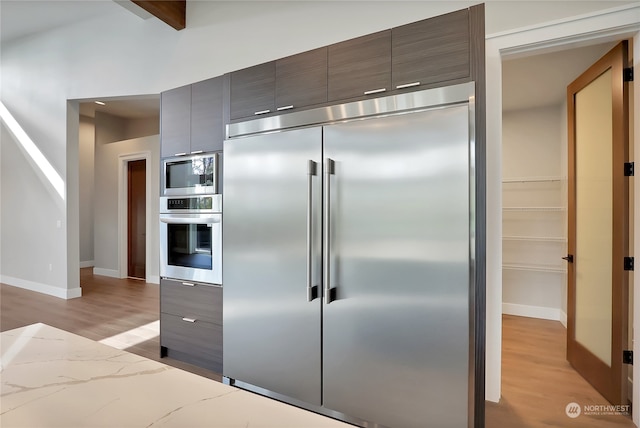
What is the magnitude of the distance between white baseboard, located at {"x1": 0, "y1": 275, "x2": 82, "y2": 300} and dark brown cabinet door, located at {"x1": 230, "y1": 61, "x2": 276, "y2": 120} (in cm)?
428

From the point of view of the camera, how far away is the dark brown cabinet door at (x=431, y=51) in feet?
5.52

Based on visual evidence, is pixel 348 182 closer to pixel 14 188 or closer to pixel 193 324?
pixel 193 324

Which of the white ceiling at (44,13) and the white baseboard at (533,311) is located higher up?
the white ceiling at (44,13)

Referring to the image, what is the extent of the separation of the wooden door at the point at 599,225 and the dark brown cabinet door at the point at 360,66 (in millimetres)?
1624

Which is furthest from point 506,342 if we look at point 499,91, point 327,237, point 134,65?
point 134,65

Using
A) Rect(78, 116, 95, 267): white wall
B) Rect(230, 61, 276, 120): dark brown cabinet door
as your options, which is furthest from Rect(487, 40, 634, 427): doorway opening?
Rect(78, 116, 95, 267): white wall

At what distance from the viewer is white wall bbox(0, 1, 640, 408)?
89.7 inches

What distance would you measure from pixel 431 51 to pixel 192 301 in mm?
2463

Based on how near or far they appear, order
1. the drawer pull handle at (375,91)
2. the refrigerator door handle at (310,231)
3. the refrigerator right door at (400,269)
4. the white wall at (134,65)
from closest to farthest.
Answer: the refrigerator right door at (400,269)
the drawer pull handle at (375,91)
the refrigerator door handle at (310,231)
the white wall at (134,65)

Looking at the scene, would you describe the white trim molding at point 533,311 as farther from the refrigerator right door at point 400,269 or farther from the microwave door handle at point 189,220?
the microwave door handle at point 189,220

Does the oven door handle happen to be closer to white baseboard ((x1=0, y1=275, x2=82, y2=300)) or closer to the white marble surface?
the white marble surface

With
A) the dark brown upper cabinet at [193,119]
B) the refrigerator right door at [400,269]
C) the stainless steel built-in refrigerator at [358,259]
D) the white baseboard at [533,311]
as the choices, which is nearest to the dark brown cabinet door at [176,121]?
the dark brown upper cabinet at [193,119]

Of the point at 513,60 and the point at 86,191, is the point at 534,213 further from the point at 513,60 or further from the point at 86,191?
→ the point at 86,191

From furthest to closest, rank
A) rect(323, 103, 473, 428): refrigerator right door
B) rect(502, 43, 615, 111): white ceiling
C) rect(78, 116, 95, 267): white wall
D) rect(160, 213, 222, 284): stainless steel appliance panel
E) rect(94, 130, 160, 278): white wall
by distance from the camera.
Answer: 1. rect(78, 116, 95, 267): white wall
2. rect(94, 130, 160, 278): white wall
3. rect(502, 43, 615, 111): white ceiling
4. rect(160, 213, 222, 284): stainless steel appliance panel
5. rect(323, 103, 473, 428): refrigerator right door
